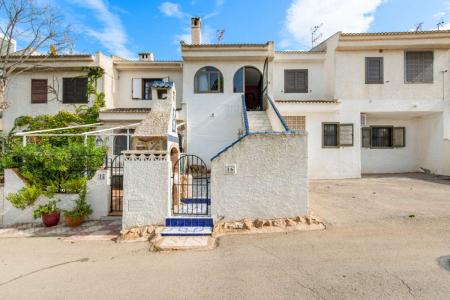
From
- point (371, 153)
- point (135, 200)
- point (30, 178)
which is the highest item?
point (371, 153)

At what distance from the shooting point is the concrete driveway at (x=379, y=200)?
681cm

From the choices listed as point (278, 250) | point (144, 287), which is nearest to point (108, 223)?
point (144, 287)

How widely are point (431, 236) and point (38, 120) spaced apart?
61.9ft

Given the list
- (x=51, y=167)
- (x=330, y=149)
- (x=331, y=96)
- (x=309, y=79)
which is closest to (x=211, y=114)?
(x=309, y=79)

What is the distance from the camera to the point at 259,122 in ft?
37.2

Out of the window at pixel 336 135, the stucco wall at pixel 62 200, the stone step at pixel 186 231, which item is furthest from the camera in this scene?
the window at pixel 336 135

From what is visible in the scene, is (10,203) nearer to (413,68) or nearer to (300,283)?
(300,283)

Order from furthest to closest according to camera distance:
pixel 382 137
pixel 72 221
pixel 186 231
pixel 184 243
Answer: pixel 382 137 < pixel 72 221 < pixel 186 231 < pixel 184 243

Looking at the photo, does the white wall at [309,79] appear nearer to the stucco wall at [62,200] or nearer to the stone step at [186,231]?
the stone step at [186,231]

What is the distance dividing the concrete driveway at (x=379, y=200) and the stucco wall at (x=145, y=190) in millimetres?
4767

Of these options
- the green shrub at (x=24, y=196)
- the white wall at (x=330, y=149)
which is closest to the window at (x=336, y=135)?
the white wall at (x=330, y=149)

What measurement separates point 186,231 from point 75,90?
13.1 meters

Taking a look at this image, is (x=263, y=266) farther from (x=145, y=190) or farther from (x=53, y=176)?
(x=53, y=176)

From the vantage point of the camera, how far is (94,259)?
5039 millimetres
